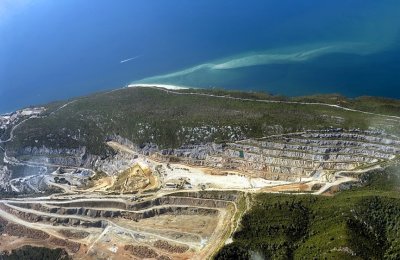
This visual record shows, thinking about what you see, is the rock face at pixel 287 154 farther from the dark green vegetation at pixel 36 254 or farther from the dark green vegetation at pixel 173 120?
the dark green vegetation at pixel 36 254

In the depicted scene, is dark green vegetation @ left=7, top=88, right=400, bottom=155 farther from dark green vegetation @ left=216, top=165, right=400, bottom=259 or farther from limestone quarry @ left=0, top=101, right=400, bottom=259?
dark green vegetation @ left=216, top=165, right=400, bottom=259

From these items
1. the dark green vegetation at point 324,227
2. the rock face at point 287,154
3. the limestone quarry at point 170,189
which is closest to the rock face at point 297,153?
the rock face at point 287,154

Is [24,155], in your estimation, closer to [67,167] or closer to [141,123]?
[67,167]

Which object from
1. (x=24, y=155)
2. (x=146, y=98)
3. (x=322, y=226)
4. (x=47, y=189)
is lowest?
(x=322, y=226)

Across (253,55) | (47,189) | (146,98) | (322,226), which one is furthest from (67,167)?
(253,55)

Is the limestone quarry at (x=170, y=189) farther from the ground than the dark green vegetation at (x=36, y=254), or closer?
farther from the ground

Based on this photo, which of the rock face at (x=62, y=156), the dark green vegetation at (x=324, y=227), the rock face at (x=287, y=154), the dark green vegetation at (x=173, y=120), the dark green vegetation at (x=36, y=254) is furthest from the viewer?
the rock face at (x=62, y=156)

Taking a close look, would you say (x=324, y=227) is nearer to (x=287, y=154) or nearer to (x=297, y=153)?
(x=297, y=153)
